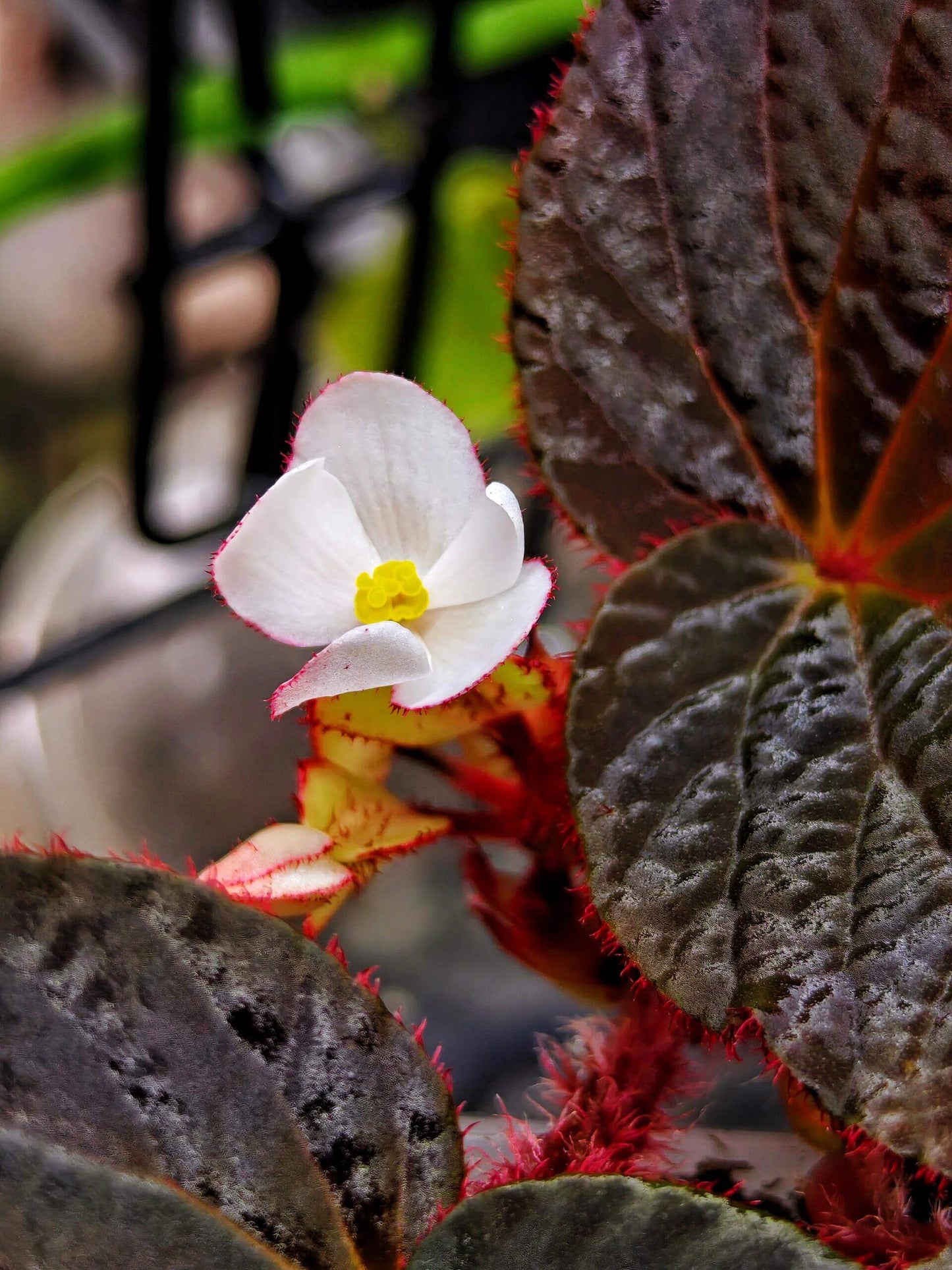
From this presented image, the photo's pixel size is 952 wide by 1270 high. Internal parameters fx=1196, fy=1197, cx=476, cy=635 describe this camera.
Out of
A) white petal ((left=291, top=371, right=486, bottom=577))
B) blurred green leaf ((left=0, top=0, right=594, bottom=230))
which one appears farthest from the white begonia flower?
blurred green leaf ((left=0, top=0, right=594, bottom=230))

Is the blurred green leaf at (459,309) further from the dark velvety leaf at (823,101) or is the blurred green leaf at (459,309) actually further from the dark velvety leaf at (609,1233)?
the dark velvety leaf at (609,1233)

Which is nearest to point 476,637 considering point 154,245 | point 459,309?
point 154,245

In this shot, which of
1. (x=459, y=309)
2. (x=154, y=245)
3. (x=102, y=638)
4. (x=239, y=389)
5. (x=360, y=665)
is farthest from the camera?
(x=239, y=389)

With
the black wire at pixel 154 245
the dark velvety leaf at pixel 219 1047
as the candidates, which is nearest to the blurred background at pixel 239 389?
the black wire at pixel 154 245

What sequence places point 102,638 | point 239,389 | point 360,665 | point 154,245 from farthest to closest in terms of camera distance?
1. point 239,389
2. point 102,638
3. point 154,245
4. point 360,665

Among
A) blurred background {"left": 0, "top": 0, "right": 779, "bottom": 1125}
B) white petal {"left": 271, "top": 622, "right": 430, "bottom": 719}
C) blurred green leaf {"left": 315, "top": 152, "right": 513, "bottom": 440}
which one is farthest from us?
blurred green leaf {"left": 315, "top": 152, "right": 513, "bottom": 440}

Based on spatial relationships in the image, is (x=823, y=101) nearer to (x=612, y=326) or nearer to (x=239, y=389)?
(x=612, y=326)

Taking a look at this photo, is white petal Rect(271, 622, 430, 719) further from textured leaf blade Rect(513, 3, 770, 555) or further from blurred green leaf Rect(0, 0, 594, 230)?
blurred green leaf Rect(0, 0, 594, 230)
